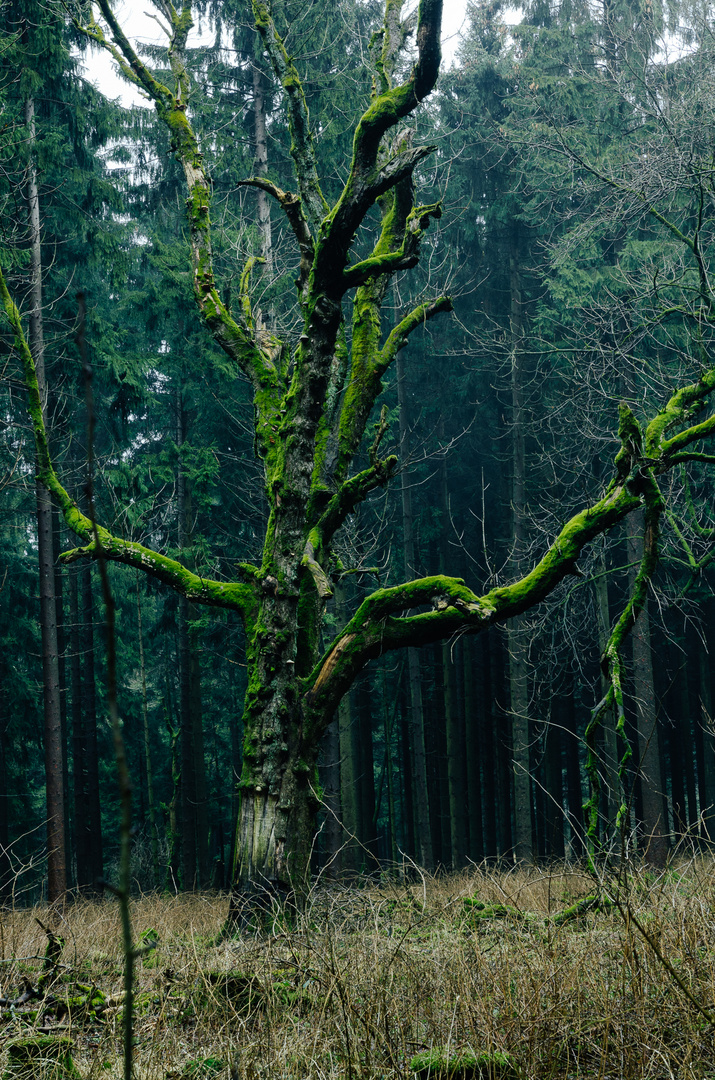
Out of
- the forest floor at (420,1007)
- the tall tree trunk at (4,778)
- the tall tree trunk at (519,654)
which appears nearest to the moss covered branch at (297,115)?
the forest floor at (420,1007)

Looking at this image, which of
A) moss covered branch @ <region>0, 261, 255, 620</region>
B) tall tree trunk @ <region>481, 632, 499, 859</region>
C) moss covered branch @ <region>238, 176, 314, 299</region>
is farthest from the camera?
tall tree trunk @ <region>481, 632, 499, 859</region>

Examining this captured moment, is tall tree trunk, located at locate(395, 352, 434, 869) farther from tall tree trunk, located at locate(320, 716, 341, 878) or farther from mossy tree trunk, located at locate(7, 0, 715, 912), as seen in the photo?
mossy tree trunk, located at locate(7, 0, 715, 912)

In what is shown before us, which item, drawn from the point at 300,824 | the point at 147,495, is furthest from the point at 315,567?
the point at 147,495

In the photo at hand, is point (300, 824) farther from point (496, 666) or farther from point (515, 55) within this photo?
point (515, 55)

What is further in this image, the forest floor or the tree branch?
the tree branch

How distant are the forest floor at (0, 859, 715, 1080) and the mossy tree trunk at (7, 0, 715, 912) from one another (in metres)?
1.60

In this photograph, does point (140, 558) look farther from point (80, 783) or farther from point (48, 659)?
point (80, 783)

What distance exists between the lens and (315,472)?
6.88 metres

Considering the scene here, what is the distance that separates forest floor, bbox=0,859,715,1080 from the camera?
2625 mm

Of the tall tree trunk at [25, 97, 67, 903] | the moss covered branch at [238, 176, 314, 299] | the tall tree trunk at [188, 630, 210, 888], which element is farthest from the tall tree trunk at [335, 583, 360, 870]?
the moss covered branch at [238, 176, 314, 299]

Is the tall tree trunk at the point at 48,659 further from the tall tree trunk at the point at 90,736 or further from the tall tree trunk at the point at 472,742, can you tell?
the tall tree trunk at the point at 472,742

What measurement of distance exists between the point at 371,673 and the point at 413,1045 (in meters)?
15.5

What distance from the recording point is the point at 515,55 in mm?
16250

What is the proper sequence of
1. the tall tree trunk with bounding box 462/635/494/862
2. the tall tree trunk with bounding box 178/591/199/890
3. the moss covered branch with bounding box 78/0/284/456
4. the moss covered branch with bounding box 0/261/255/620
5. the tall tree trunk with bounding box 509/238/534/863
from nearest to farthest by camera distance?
the moss covered branch with bounding box 0/261/255/620 → the moss covered branch with bounding box 78/0/284/456 → the tall tree trunk with bounding box 509/238/534/863 → the tall tree trunk with bounding box 178/591/199/890 → the tall tree trunk with bounding box 462/635/494/862
